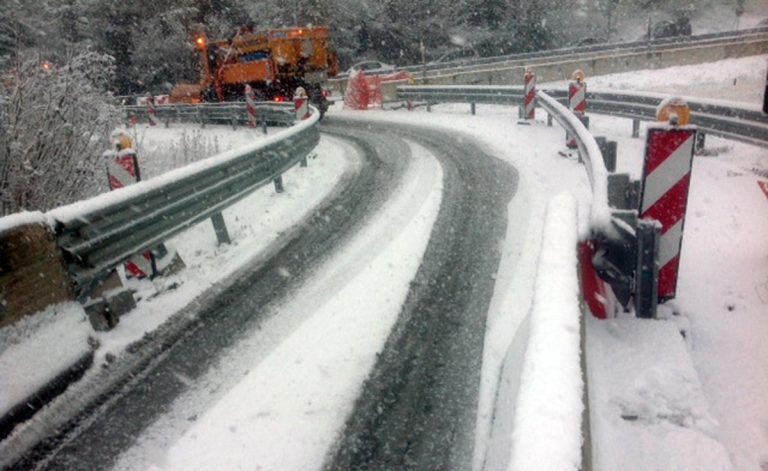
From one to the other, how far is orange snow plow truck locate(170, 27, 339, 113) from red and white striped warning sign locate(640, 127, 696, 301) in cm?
1605

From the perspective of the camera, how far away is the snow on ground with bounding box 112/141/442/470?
9.10ft

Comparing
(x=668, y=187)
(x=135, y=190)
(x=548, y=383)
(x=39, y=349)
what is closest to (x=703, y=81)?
(x=668, y=187)

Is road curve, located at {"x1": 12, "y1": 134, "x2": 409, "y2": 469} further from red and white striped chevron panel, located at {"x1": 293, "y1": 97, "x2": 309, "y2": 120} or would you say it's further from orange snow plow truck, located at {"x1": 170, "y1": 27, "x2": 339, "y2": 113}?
orange snow plow truck, located at {"x1": 170, "y1": 27, "x2": 339, "y2": 113}

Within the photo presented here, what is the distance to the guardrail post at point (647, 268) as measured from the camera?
301cm

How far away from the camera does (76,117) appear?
24.2ft

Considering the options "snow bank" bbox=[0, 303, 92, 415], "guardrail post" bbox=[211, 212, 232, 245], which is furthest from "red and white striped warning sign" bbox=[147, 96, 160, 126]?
"snow bank" bbox=[0, 303, 92, 415]

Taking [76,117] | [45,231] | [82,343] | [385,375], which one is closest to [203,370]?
[82,343]

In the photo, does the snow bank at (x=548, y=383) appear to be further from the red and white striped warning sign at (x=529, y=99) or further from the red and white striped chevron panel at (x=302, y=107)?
the red and white striped warning sign at (x=529, y=99)

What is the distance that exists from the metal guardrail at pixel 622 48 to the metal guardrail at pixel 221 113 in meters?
10.1

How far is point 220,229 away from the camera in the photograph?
6.07 metres

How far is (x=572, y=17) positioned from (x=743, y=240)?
146 ft

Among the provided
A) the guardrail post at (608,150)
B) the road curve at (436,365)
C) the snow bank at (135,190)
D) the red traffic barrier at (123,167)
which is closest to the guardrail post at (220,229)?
the snow bank at (135,190)

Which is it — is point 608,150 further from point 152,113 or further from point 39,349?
point 152,113

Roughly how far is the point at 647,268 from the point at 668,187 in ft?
2.65
